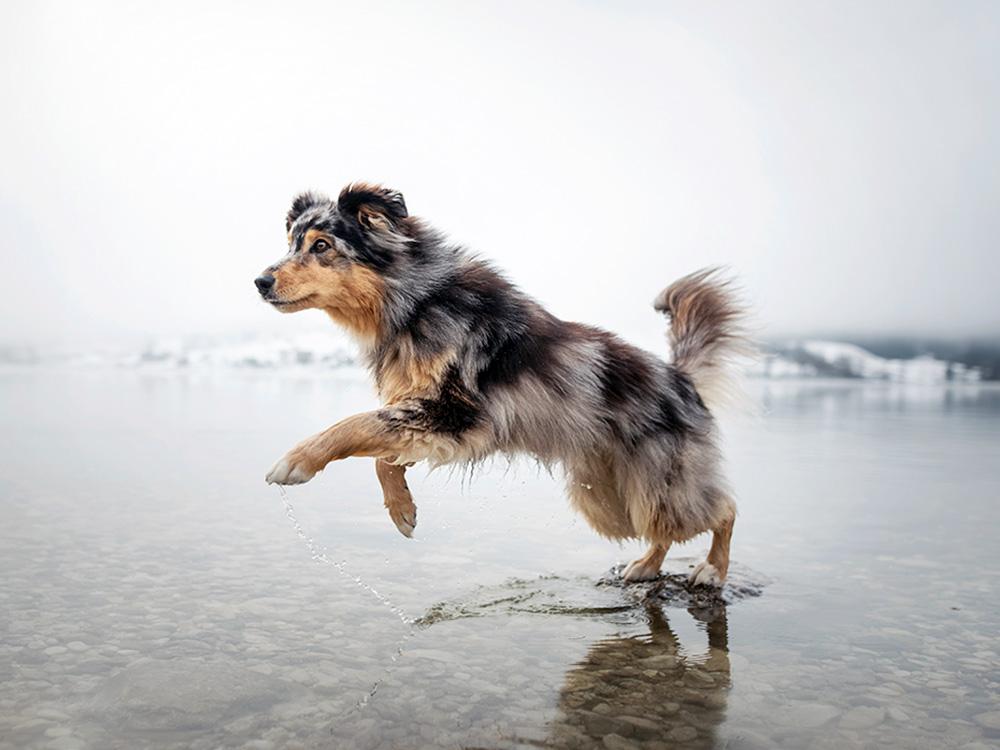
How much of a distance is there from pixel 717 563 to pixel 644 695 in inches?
56.9

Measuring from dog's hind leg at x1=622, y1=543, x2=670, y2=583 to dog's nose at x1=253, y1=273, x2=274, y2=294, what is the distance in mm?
1901

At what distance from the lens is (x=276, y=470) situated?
9.98ft

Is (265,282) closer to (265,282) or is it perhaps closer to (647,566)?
(265,282)

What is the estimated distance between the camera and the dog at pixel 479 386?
10.8 feet

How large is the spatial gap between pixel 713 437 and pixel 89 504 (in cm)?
323

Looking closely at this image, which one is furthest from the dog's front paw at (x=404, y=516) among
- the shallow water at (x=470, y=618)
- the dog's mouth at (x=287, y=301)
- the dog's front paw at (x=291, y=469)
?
the dog's mouth at (x=287, y=301)

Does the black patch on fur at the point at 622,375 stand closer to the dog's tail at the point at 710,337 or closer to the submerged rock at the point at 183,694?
the dog's tail at the point at 710,337

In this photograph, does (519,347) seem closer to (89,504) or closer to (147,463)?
(89,504)

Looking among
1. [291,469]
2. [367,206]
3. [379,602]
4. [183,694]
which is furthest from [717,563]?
[183,694]

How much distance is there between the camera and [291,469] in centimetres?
305

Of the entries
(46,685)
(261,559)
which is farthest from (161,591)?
(46,685)

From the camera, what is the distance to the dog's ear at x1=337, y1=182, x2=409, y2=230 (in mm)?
3502

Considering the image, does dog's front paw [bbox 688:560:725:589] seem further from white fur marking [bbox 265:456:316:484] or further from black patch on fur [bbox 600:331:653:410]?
white fur marking [bbox 265:456:316:484]

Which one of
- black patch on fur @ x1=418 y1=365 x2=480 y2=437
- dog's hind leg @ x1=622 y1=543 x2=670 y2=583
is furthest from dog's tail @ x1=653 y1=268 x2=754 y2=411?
black patch on fur @ x1=418 y1=365 x2=480 y2=437
